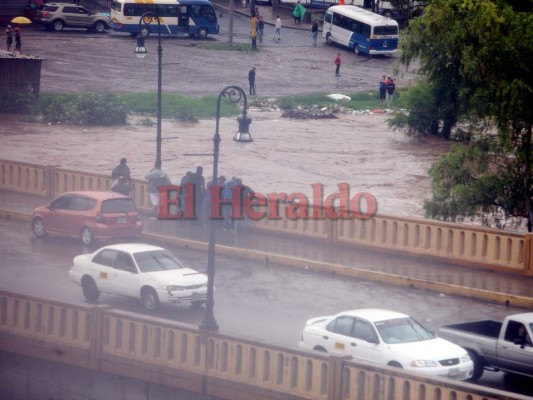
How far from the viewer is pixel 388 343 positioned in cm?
1608

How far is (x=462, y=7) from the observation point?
26578 millimetres

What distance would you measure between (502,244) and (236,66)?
139 ft

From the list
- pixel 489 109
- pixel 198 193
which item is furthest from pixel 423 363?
pixel 489 109

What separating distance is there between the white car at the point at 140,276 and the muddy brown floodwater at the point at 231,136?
16381 mm

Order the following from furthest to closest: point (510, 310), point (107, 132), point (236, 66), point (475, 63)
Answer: point (236, 66), point (107, 132), point (475, 63), point (510, 310)

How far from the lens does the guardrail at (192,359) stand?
14719 millimetres

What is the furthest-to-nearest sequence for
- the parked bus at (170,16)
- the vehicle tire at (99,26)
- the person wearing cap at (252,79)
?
the vehicle tire at (99,26), the parked bus at (170,16), the person wearing cap at (252,79)

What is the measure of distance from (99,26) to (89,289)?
168 ft

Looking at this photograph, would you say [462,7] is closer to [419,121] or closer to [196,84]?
[419,121]

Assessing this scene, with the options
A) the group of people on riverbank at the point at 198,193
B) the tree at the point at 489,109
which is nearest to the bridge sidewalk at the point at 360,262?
the group of people on riverbank at the point at 198,193

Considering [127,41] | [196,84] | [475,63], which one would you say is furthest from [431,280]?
[127,41]

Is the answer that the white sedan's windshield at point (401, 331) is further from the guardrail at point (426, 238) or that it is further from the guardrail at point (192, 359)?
the guardrail at point (426, 238)

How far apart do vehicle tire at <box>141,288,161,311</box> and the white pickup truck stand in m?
5.42

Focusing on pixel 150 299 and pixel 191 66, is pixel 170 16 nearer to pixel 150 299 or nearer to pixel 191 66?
pixel 191 66
